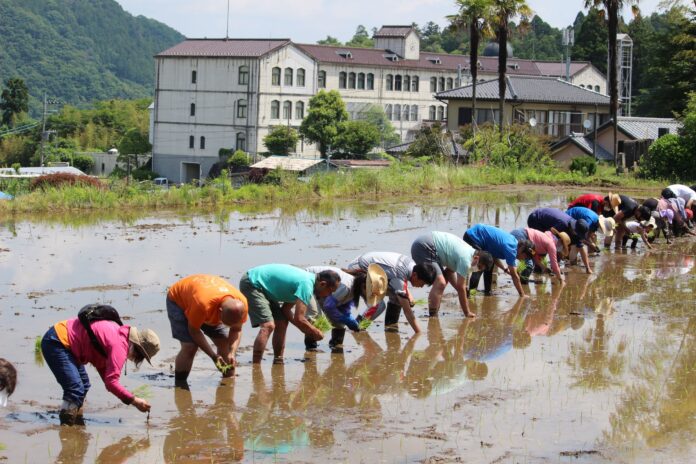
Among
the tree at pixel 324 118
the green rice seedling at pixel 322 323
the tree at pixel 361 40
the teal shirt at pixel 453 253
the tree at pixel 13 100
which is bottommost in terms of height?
the green rice seedling at pixel 322 323

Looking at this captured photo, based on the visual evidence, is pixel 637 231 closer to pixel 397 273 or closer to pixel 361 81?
pixel 397 273

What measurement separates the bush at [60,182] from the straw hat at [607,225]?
12.8 metres

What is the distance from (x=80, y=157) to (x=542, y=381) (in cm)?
7085

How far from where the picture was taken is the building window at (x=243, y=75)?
72.8 meters

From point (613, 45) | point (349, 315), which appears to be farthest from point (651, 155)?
point (349, 315)

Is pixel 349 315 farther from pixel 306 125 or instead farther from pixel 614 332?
pixel 306 125

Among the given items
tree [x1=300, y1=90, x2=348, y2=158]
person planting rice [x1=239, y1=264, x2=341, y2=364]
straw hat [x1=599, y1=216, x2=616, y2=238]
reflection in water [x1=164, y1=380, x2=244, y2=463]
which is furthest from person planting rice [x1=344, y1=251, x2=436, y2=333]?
tree [x1=300, y1=90, x2=348, y2=158]

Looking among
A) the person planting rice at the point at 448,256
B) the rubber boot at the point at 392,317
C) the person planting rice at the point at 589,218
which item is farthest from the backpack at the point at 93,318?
Answer: the person planting rice at the point at 589,218

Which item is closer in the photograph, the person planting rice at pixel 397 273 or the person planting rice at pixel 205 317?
the person planting rice at pixel 205 317

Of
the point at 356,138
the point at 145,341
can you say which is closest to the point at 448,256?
the point at 145,341

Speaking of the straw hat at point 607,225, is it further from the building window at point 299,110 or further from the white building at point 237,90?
the building window at point 299,110

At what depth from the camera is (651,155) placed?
123 ft

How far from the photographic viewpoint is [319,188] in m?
29.7

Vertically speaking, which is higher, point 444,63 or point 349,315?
point 444,63
